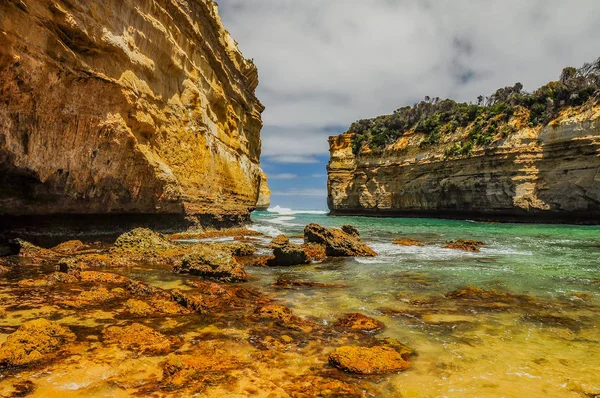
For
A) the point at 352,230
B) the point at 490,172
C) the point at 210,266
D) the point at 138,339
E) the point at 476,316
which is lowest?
the point at 476,316

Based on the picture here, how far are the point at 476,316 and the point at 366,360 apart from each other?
9.58ft

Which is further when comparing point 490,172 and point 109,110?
point 490,172

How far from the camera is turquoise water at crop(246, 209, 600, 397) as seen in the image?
367 cm

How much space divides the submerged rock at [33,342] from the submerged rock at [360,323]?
11.7ft

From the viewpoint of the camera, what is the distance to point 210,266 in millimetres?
8664

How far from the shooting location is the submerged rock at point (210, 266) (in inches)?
332

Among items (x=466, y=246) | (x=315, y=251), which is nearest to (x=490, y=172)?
(x=466, y=246)

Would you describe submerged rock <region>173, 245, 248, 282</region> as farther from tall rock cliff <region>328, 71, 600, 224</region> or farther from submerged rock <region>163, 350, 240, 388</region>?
tall rock cliff <region>328, 71, 600, 224</region>

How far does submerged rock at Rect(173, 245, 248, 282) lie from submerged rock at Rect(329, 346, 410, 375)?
4.73 metres

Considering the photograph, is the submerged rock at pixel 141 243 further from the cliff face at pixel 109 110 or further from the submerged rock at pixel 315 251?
the submerged rock at pixel 315 251

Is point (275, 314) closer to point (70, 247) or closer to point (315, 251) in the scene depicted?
point (315, 251)

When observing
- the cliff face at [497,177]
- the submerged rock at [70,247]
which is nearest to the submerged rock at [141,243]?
the submerged rock at [70,247]

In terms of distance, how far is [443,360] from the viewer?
4.11m

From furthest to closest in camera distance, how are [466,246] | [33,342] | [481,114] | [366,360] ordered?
[481,114]
[466,246]
[366,360]
[33,342]
